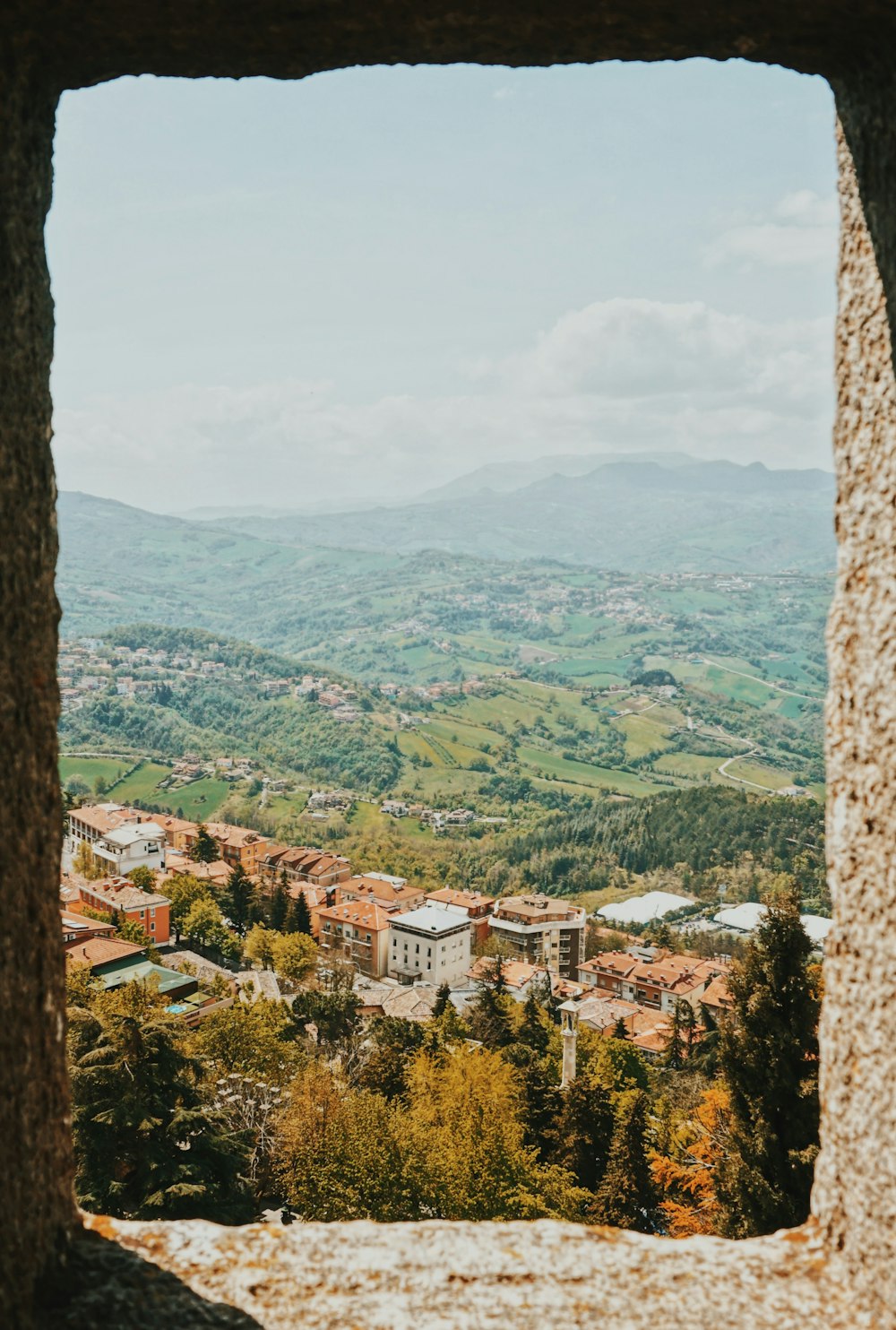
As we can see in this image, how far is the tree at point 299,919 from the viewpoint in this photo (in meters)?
37.3

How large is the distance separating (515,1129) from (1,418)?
532 inches

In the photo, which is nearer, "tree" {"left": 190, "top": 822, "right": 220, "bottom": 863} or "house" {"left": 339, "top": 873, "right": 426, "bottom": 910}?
"tree" {"left": 190, "top": 822, "right": 220, "bottom": 863}

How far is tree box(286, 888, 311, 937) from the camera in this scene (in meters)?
37.3

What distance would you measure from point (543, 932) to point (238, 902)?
703 inches

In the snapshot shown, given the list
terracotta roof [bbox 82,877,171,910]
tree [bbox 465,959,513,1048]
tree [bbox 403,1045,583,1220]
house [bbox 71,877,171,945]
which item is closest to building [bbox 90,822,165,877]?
house [bbox 71,877,171,945]

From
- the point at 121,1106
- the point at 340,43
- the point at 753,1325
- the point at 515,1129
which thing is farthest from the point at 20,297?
the point at 515,1129

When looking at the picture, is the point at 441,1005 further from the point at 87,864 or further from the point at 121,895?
the point at 87,864

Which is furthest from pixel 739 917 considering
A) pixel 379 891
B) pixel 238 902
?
pixel 238 902

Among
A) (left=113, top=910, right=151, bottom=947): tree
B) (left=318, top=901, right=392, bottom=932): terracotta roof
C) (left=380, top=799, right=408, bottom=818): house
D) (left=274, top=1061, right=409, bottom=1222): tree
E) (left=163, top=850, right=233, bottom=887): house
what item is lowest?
(left=380, top=799, right=408, bottom=818): house

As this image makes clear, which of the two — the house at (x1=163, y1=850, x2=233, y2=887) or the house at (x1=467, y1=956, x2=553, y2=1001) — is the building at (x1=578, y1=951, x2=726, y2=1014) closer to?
the house at (x1=467, y1=956, x2=553, y2=1001)

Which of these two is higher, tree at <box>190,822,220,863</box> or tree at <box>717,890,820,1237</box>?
tree at <box>717,890,820,1237</box>

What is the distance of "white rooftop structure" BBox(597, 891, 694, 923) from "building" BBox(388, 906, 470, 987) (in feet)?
55.5

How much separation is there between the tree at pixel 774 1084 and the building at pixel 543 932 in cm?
4130

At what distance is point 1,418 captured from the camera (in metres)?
1.46
